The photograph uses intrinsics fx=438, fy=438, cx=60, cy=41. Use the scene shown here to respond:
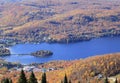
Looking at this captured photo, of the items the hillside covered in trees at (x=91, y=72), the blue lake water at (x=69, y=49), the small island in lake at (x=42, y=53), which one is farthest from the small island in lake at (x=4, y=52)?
the hillside covered in trees at (x=91, y=72)

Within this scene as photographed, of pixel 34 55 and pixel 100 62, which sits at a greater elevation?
pixel 100 62

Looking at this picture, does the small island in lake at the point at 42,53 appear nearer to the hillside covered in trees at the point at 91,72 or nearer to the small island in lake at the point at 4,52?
the small island in lake at the point at 4,52

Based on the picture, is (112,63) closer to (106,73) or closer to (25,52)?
(106,73)

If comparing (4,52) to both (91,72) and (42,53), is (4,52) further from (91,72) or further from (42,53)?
(91,72)

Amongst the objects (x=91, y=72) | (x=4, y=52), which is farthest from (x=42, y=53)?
(x=91, y=72)

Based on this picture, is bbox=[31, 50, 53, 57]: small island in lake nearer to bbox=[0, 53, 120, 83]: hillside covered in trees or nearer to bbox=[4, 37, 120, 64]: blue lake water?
bbox=[4, 37, 120, 64]: blue lake water

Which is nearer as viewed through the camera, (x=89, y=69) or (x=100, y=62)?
(x=89, y=69)

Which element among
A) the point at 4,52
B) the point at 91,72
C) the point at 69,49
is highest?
the point at 91,72

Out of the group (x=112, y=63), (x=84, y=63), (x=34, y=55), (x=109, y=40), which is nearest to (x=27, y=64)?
(x=34, y=55)
